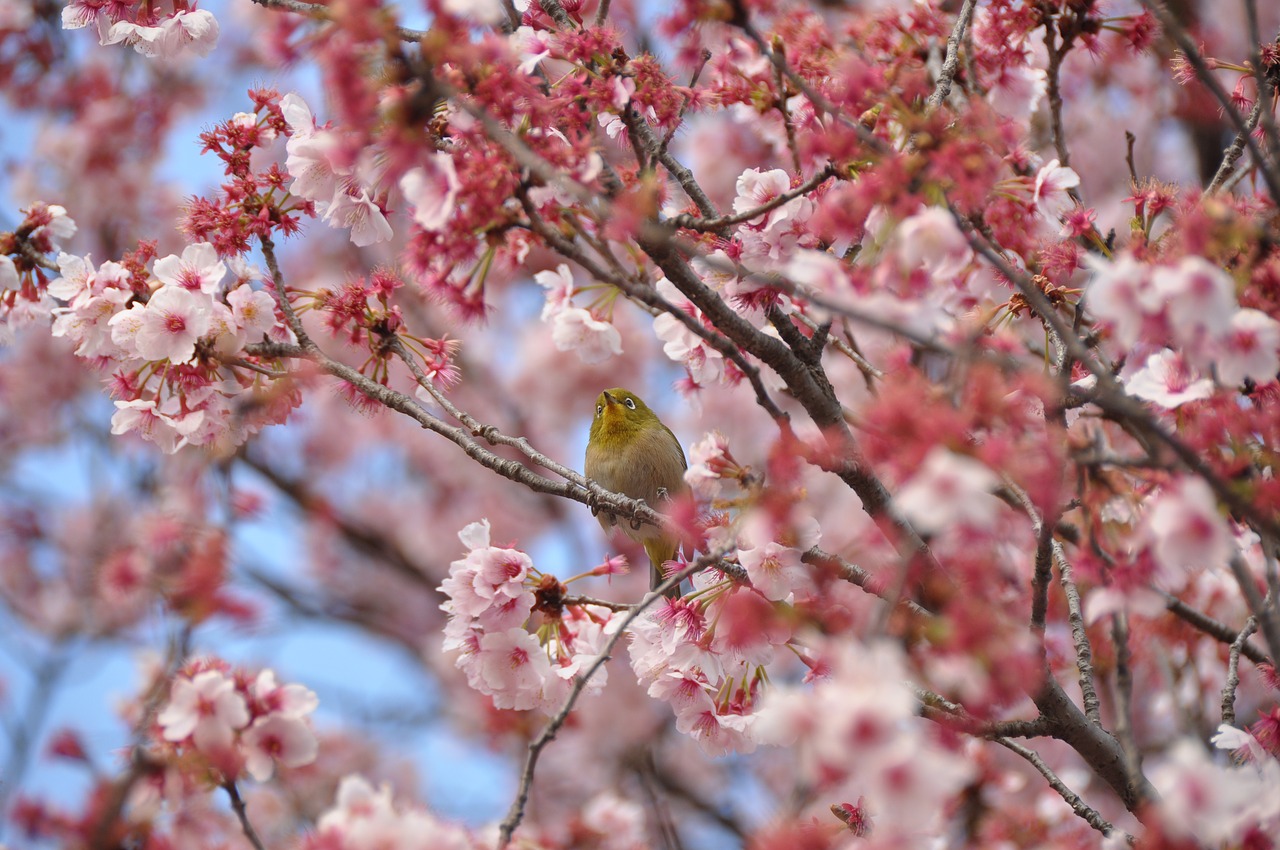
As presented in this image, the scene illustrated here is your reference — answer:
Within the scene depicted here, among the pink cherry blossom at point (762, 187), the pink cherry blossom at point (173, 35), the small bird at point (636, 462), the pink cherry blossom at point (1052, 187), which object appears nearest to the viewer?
the pink cherry blossom at point (1052, 187)

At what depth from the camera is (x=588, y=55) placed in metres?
2.48

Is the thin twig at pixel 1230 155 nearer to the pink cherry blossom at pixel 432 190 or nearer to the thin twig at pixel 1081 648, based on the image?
the thin twig at pixel 1081 648

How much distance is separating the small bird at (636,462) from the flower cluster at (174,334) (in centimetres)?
226

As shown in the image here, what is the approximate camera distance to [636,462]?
5059mm

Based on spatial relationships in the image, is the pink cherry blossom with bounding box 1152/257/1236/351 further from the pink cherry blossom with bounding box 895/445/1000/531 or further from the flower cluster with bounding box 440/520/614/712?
the flower cluster with bounding box 440/520/614/712

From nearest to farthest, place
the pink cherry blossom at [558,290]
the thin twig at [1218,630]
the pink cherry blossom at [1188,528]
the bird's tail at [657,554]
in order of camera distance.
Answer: the pink cherry blossom at [1188,528] < the pink cherry blossom at [558,290] < the thin twig at [1218,630] < the bird's tail at [657,554]

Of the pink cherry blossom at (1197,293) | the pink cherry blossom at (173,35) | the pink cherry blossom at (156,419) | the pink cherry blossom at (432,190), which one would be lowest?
the pink cherry blossom at (1197,293)

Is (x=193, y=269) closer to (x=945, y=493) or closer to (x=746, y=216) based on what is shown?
(x=746, y=216)

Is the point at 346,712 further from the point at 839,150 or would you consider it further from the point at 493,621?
the point at 839,150

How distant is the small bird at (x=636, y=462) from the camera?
5055 mm

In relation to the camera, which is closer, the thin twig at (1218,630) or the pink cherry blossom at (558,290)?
the pink cherry blossom at (558,290)

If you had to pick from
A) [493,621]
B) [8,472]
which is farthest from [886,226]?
[8,472]

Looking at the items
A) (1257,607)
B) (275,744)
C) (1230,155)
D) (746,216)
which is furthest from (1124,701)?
(275,744)

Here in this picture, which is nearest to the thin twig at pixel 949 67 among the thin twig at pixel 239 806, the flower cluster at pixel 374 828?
the flower cluster at pixel 374 828
